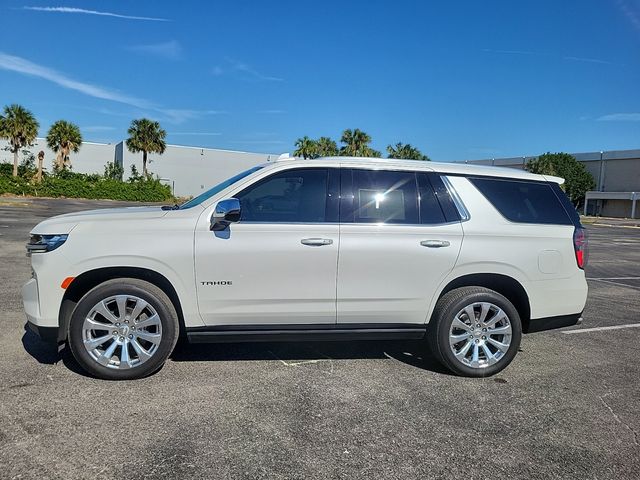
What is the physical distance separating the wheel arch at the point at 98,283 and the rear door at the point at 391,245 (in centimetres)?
144

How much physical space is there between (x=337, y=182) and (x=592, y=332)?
13.2 ft

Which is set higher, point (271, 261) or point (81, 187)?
point (81, 187)

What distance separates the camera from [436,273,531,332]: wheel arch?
441 centimetres

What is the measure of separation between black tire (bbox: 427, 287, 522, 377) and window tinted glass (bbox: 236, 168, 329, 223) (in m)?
1.37

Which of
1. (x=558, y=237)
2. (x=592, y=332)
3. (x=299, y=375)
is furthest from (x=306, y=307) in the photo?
(x=592, y=332)

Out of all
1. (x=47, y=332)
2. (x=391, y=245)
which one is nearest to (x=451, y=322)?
(x=391, y=245)

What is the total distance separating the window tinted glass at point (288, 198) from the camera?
4176mm

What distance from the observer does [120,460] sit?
2871 millimetres

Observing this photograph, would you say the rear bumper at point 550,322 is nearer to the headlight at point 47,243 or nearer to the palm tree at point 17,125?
the headlight at point 47,243

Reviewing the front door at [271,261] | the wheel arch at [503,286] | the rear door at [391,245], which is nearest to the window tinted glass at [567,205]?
the wheel arch at [503,286]

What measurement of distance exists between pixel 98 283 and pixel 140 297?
0.46 m

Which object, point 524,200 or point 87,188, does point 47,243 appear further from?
point 87,188

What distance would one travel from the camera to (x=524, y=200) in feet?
15.2

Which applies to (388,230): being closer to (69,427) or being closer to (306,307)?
(306,307)
